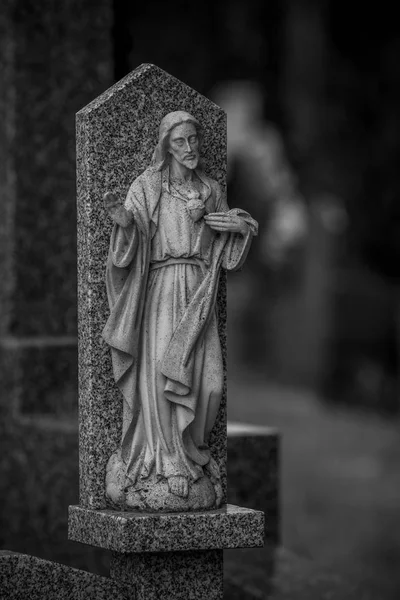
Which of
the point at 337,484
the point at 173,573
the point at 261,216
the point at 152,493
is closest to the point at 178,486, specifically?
the point at 152,493

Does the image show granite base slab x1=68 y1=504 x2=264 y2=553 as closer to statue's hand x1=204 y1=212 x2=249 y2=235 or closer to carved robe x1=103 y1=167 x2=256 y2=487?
Answer: carved robe x1=103 y1=167 x2=256 y2=487

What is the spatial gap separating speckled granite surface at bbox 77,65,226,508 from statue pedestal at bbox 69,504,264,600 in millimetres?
227

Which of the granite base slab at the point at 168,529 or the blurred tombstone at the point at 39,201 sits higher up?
the blurred tombstone at the point at 39,201

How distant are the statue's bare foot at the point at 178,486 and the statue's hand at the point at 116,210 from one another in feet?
4.26

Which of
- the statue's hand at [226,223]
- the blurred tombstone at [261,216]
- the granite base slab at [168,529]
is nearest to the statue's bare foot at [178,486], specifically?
the granite base slab at [168,529]

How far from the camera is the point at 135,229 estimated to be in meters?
9.45

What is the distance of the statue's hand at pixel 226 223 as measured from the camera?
9.62 meters

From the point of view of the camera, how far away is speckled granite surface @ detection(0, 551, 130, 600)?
9.27m

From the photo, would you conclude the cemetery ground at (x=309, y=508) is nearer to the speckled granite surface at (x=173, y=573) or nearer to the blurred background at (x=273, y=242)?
the blurred background at (x=273, y=242)

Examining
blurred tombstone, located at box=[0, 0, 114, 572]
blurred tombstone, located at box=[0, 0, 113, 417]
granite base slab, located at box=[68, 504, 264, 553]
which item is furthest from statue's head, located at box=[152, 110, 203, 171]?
blurred tombstone, located at box=[0, 0, 113, 417]

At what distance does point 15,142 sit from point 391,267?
1815 centimetres

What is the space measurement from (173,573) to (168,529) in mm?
351

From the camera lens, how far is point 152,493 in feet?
31.1

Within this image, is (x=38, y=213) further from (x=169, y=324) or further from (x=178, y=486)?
(x=178, y=486)
